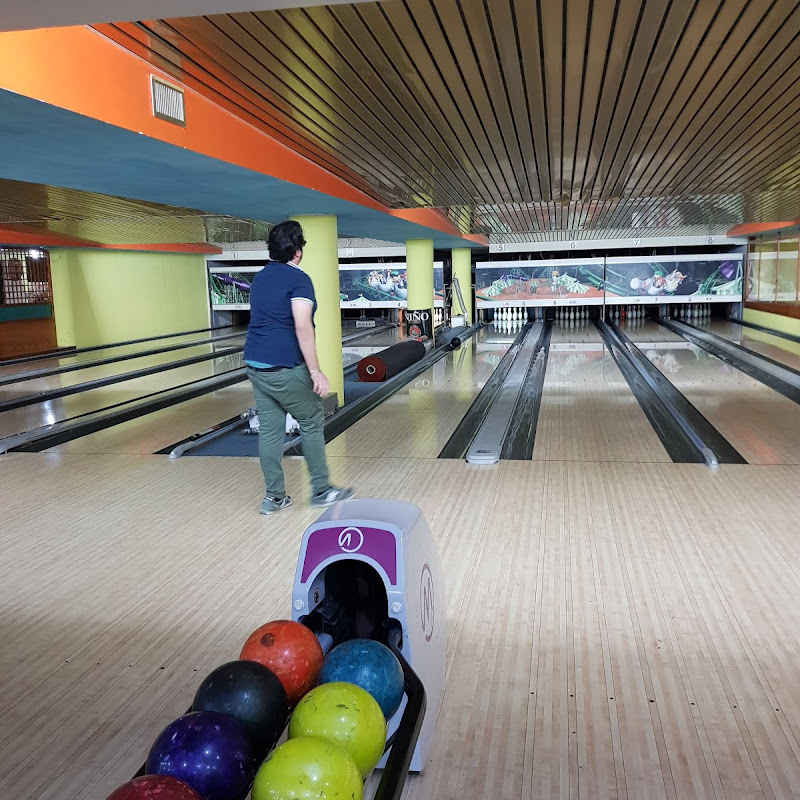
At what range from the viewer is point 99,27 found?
2574 mm

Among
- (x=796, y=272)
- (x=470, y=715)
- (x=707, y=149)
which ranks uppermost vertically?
(x=707, y=149)

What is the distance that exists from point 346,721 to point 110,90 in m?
2.37

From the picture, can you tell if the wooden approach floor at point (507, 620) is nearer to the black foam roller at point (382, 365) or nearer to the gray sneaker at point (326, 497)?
the gray sneaker at point (326, 497)

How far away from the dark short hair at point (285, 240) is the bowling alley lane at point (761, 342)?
696 centimetres

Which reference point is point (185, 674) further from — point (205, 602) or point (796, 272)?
point (796, 272)

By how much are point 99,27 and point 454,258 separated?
1255cm

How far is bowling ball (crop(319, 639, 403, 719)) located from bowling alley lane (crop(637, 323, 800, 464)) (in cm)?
337

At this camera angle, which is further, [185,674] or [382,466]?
[382,466]

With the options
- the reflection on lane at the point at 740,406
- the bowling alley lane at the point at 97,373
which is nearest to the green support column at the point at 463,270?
the bowling alley lane at the point at 97,373

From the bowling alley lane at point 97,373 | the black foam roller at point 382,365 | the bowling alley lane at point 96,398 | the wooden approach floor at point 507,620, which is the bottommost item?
the wooden approach floor at point 507,620

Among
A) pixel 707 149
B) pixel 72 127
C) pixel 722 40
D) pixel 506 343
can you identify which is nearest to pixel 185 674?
pixel 72 127

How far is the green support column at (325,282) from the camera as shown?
235 inches

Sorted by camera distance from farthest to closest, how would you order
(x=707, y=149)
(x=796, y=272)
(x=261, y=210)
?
(x=796, y=272)
(x=261, y=210)
(x=707, y=149)

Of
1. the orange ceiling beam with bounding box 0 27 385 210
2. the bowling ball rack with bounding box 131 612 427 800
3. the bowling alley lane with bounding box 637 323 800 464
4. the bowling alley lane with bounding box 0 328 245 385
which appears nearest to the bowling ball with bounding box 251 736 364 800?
the bowling ball rack with bounding box 131 612 427 800
